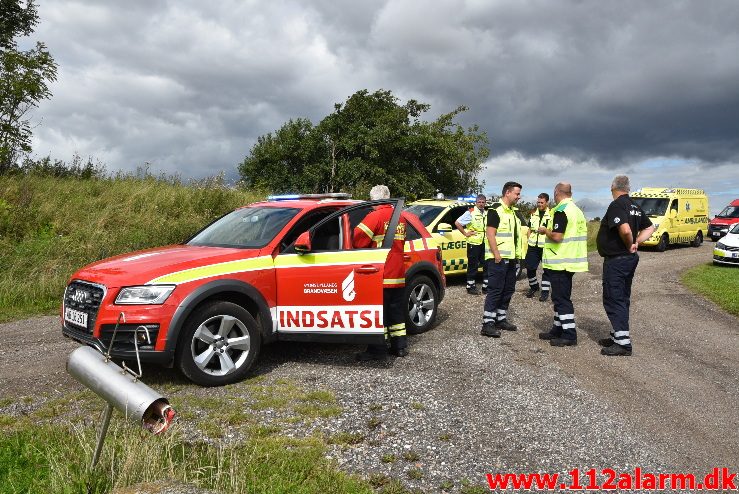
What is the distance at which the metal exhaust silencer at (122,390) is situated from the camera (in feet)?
8.83

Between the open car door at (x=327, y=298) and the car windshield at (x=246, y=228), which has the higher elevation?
the car windshield at (x=246, y=228)

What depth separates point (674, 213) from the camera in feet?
65.7

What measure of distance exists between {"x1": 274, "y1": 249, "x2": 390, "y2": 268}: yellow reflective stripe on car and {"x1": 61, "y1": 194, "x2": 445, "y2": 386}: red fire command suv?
1cm

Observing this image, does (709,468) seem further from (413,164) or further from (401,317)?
(413,164)

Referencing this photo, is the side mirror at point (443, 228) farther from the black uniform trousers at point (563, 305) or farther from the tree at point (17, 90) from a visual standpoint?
the tree at point (17, 90)

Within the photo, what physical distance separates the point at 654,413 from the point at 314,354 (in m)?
3.41

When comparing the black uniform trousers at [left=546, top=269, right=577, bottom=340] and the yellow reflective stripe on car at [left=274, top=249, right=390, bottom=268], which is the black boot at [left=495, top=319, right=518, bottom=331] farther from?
the yellow reflective stripe on car at [left=274, top=249, right=390, bottom=268]

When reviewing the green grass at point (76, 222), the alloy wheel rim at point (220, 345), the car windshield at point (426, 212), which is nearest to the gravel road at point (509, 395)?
the alloy wheel rim at point (220, 345)

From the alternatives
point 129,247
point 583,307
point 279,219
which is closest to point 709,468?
point 279,219

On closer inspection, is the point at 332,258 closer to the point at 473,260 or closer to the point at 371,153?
the point at 473,260

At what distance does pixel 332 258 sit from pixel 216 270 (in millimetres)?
1157

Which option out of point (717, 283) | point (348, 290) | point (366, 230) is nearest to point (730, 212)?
point (717, 283)

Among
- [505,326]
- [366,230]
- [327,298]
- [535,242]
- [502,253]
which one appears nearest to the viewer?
[327,298]

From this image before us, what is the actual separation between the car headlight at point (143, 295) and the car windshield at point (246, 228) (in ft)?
3.60
